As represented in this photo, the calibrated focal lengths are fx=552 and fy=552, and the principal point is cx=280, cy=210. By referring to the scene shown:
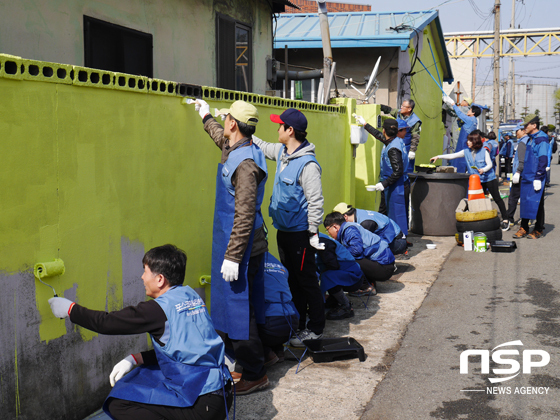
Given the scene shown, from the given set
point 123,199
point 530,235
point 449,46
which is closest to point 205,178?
point 123,199

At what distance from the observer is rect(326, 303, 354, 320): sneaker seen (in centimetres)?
571

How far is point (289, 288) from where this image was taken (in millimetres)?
4836

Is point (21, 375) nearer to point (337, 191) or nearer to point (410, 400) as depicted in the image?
point (410, 400)

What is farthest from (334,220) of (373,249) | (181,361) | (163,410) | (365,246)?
(163,410)

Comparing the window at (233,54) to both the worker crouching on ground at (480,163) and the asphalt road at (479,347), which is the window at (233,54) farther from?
the asphalt road at (479,347)

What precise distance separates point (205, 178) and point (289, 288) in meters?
1.20

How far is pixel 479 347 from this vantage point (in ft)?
16.1

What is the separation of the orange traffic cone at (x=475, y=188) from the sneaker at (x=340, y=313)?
4.55 m

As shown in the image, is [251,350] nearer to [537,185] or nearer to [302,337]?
[302,337]

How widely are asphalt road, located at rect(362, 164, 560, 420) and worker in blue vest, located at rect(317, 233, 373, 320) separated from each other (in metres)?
0.71

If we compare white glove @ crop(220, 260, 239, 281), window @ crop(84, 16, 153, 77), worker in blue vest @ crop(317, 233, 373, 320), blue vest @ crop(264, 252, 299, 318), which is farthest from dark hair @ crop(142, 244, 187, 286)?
window @ crop(84, 16, 153, 77)

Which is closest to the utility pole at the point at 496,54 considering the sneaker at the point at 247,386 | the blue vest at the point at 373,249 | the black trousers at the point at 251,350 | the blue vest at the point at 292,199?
the blue vest at the point at 373,249

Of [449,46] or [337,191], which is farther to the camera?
[449,46]

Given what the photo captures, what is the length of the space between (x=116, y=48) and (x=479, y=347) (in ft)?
16.8
